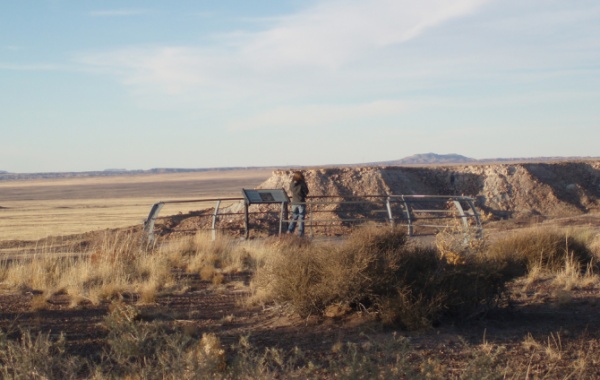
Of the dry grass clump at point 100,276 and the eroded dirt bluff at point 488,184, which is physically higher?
the eroded dirt bluff at point 488,184

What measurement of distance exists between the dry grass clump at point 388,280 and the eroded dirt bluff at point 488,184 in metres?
24.2

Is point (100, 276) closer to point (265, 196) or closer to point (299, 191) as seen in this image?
point (265, 196)

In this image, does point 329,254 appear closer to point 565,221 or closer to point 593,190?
point 565,221

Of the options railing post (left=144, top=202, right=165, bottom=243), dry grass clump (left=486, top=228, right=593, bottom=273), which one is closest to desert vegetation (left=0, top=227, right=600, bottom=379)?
dry grass clump (left=486, top=228, right=593, bottom=273)

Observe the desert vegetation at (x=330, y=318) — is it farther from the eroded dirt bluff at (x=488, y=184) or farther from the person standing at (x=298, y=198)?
the eroded dirt bluff at (x=488, y=184)

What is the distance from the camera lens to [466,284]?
35.2ft

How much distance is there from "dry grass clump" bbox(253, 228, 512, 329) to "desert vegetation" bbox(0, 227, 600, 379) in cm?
2

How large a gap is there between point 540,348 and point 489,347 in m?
0.72

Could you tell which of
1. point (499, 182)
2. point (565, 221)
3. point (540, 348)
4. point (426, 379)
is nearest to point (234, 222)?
point (565, 221)

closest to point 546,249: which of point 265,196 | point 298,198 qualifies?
point 298,198

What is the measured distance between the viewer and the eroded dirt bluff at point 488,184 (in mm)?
36719

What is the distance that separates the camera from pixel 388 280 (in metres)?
10.4

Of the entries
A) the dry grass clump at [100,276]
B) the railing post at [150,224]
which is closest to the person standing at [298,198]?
the railing post at [150,224]

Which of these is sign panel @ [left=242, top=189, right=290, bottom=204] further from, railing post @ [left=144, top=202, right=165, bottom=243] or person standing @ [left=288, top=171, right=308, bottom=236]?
railing post @ [left=144, top=202, right=165, bottom=243]
